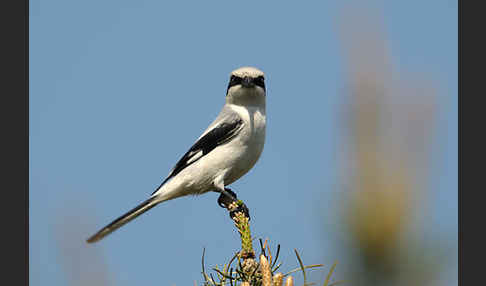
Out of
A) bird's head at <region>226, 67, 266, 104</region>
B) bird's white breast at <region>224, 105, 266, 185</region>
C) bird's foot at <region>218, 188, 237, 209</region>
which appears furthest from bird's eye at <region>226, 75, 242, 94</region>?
bird's foot at <region>218, 188, 237, 209</region>

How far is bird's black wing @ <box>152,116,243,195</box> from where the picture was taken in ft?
13.4

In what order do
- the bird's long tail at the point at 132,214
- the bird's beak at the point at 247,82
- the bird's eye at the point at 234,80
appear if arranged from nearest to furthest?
the bird's long tail at the point at 132,214, the bird's beak at the point at 247,82, the bird's eye at the point at 234,80

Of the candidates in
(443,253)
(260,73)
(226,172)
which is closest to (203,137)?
(226,172)

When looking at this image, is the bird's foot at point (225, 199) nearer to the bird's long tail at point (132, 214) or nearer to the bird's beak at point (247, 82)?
the bird's long tail at point (132, 214)

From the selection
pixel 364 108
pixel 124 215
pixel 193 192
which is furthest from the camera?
pixel 193 192

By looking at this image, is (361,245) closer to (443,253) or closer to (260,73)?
(443,253)

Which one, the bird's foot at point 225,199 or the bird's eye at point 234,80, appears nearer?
the bird's foot at point 225,199

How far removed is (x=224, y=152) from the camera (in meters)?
4.01

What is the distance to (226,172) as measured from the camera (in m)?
4.00

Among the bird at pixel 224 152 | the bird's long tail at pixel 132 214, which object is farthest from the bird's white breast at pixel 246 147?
the bird's long tail at pixel 132 214

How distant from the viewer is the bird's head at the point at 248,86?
4.25 meters

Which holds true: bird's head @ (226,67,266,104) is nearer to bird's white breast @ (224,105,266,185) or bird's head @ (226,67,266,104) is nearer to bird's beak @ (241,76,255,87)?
bird's beak @ (241,76,255,87)

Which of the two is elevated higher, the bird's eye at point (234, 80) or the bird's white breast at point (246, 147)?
the bird's eye at point (234, 80)

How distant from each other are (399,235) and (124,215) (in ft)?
9.87
